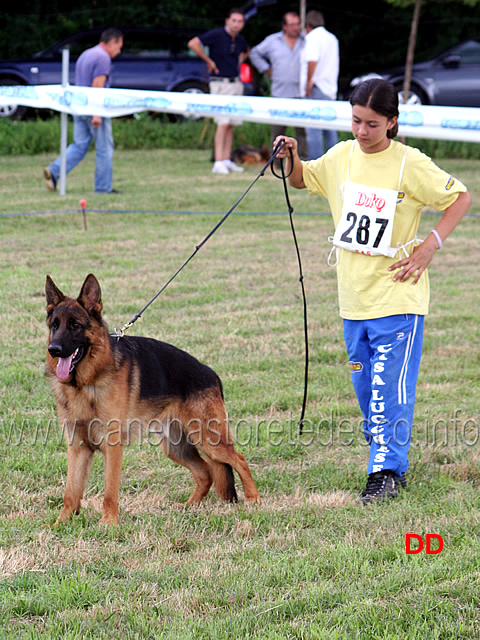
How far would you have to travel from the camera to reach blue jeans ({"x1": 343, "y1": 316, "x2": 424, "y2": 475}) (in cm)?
410

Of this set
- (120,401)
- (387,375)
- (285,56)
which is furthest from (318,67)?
(120,401)

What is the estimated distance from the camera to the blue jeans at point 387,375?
4102 millimetres

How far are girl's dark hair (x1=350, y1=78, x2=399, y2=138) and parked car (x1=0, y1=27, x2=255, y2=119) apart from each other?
15353mm

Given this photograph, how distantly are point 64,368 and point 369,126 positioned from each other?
1.83 meters

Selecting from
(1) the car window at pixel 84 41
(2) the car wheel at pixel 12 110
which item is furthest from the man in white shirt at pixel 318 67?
(2) the car wheel at pixel 12 110

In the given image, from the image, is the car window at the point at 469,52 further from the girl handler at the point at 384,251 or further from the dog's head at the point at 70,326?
the dog's head at the point at 70,326

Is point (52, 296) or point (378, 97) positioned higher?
point (378, 97)

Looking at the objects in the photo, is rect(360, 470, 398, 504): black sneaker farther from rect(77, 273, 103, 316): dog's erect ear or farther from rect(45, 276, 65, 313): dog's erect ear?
rect(45, 276, 65, 313): dog's erect ear

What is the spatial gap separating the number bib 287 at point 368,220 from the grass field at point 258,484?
129 centimetres

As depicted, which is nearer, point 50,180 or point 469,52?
point 50,180

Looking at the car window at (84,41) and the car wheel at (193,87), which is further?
the car window at (84,41)

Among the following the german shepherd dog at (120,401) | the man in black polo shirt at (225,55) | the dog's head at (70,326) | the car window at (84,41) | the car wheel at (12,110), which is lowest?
the german shepherd dog at (120,401)

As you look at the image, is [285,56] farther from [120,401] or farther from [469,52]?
[120,401]

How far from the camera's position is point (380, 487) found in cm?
421
